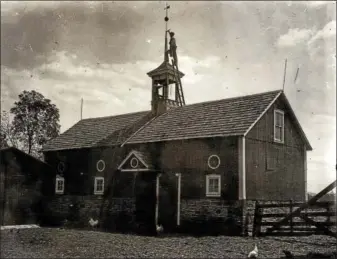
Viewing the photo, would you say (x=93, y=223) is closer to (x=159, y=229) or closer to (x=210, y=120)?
(x=159, y=229)

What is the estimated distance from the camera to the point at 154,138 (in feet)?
71.6

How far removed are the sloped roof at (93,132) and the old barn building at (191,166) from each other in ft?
0.68

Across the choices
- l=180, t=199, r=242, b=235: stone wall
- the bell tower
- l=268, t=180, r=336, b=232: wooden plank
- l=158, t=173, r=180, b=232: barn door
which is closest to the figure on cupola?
the bell tower

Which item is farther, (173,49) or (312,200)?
(173,49)

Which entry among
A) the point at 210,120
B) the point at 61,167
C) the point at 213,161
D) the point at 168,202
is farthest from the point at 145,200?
the point at 61,167

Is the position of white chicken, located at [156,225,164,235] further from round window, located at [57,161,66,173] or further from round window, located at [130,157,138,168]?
round window, located at [57,161,66,173]

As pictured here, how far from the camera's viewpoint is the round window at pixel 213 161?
19109 mm

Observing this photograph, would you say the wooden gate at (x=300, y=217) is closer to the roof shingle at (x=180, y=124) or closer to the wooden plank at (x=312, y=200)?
the wooden plank at (x=312, y=200)

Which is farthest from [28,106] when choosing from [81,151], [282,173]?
[282,173]

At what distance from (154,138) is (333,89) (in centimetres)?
1315

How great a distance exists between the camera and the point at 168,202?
20328 mm

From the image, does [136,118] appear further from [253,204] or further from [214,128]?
[253,204]

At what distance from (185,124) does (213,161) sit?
3.24 m

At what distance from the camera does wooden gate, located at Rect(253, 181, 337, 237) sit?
13844 mm
